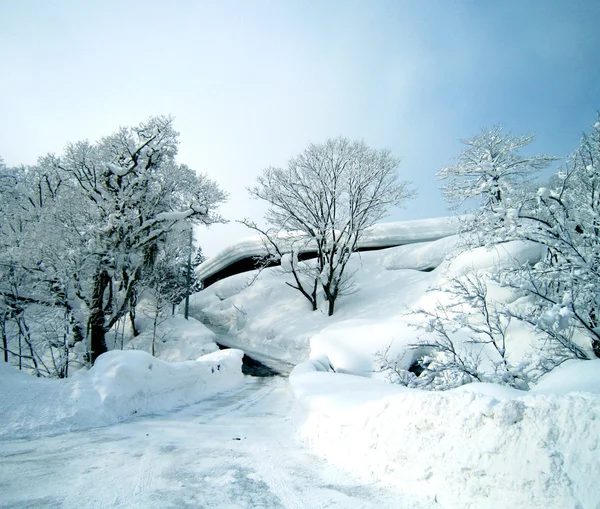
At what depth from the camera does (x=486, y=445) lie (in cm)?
251

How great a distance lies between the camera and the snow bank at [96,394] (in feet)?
14.2

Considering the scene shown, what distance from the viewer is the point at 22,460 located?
324 cm

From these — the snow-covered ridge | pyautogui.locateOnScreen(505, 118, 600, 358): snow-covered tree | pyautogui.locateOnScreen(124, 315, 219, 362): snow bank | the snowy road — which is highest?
the snow-covered ridge

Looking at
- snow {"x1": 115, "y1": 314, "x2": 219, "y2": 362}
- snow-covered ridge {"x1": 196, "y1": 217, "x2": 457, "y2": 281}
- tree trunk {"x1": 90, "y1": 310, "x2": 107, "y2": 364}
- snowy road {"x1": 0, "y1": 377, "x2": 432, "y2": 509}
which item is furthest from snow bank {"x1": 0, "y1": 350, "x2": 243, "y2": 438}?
snow-covered ridge {"x1": 196, "y1": 217, "x2": 457, "y2": 281}

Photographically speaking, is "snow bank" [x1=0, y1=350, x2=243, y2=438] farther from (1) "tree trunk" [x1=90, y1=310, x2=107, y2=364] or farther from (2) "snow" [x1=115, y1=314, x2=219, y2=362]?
(2) "snow" [x1=115, y1=314, x2=219, y2=362]

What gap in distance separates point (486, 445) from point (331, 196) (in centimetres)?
1817

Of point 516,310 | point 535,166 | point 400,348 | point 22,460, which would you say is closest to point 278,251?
point 400,348

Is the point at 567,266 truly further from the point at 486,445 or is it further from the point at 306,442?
the point at 306,442

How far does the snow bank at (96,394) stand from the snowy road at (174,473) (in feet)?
1.23

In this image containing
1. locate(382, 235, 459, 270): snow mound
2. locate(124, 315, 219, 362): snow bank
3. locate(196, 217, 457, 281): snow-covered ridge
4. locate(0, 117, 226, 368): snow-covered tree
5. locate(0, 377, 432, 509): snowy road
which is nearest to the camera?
locate(0, 377, 432, 509): snowy road

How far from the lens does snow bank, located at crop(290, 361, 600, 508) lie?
2.13 m

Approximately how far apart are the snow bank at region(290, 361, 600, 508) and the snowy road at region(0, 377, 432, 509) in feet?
1.00

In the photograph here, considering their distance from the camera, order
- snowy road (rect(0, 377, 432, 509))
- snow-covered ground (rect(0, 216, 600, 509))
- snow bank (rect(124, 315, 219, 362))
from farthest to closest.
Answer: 1. snow bank (rect(124, 315, 219, 362))
2. snowy road (rect(0, 377, 432, 509))
3. snow-covered ground (rect(0, 216, 600, 509))

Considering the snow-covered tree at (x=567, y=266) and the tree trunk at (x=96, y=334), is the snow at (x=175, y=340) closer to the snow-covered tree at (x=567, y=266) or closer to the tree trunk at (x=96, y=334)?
the tree trunk at (x=96, y=334)
